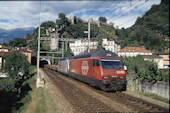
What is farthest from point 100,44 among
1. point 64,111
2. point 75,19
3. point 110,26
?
point 110,26

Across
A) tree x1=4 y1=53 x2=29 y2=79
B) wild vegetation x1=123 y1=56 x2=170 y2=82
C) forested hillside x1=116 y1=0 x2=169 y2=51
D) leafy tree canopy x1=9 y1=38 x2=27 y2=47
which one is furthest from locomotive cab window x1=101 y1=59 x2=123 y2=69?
leafy tree canopy x1=9 y1=38 x2=27 y2=47

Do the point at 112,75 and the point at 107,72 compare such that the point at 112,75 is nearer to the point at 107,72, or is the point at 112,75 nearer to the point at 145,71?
the point at 107,72

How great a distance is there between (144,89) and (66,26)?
4778 inches

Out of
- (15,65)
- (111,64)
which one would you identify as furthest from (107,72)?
(15,65)

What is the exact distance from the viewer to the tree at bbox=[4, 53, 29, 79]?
122 feet

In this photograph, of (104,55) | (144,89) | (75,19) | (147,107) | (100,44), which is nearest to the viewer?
(147,107)

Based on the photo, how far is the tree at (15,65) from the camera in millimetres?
37125

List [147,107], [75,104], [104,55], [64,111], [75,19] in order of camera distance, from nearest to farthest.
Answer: [147,107]
[64,111]
[75,104]
[104,55]
[75,19]

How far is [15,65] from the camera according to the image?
3756 cm

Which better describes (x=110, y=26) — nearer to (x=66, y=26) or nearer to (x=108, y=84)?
(x=66, y=26)

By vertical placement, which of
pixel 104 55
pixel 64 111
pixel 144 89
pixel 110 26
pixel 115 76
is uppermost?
pixel 110 26

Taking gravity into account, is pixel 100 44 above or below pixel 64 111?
above

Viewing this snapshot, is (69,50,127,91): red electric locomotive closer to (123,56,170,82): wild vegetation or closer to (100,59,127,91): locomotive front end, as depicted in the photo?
(100,59,127,91): locomotive front end

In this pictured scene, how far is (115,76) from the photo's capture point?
541 inches
